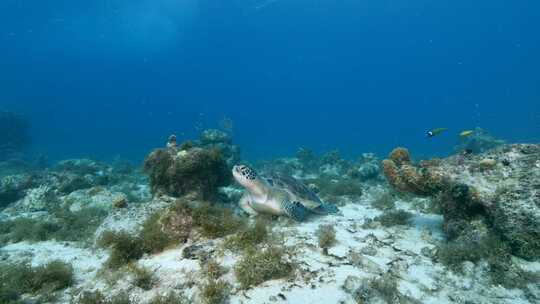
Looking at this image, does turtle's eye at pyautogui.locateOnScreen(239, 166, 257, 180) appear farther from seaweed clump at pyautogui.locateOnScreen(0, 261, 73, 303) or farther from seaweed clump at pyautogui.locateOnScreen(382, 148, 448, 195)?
seaweed clump at pyautogui.locateOnScreen(0, 261, 73, 303)

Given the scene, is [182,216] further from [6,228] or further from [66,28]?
[66,28]

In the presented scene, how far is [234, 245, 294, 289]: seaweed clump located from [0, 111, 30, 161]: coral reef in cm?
3784

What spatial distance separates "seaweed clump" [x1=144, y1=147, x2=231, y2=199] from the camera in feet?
31.5

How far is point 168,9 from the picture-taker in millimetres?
75938

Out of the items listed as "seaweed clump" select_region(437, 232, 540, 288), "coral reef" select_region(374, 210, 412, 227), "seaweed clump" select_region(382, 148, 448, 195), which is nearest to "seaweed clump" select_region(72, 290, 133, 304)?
"seaweed clump" select_region(437, 232, 540, 288)

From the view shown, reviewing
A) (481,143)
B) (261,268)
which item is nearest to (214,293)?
(261,268)

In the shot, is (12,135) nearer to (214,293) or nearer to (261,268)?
(214,293)

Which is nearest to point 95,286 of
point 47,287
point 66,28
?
point 47,287

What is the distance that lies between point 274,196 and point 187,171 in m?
3.04

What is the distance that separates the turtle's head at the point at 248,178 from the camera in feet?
25.9

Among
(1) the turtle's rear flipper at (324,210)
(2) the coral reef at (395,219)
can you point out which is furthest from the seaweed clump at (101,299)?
(2) the coral reef at (395,219)

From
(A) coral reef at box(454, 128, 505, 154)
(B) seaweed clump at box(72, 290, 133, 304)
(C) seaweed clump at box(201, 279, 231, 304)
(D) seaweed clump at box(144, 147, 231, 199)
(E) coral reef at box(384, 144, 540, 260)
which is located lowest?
(B) seaweed clump at box(72, 290, 133, 304)

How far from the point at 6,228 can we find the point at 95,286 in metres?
7.34

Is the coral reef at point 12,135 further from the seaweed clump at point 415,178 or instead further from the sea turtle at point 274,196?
the seaweed clump at point 415,178
